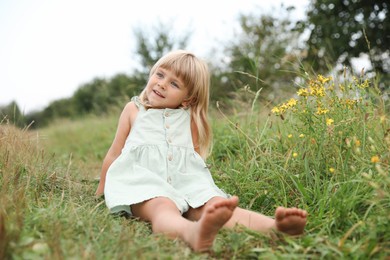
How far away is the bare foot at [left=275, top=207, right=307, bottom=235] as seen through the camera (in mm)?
1786

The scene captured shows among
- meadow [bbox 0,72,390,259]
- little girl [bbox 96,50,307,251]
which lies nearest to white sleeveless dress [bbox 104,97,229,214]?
little girl [bbox 96,50,307,251]

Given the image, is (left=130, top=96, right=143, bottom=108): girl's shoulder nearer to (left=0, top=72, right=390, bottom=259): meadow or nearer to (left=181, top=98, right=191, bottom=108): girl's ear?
(left=181, top=98, right=191, bottom=108): girl's ear

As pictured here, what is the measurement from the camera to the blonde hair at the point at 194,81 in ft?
8.89

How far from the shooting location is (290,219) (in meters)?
1.80

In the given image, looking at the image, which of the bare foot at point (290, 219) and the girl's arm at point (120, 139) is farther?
the girl's arm at point (120, 139)

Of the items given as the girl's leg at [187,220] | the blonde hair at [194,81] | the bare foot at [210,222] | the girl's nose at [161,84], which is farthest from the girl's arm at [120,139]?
the bare foot at [210,222]

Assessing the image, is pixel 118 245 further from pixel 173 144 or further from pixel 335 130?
pixel 335 130

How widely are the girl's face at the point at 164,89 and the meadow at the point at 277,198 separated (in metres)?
0.64

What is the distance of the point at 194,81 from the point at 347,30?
166 inches

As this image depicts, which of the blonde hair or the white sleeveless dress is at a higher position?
the blonde hair

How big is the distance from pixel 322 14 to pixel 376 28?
2.59ft

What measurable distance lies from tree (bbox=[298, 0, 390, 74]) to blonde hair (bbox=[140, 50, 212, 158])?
11.7 ft

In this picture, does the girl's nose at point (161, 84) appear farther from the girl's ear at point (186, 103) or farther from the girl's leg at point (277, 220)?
the girl's leg at point (277, 220)

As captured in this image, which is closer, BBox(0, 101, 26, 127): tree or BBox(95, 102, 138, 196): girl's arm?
BBox(95, 102, 138, 196): girl's arm
